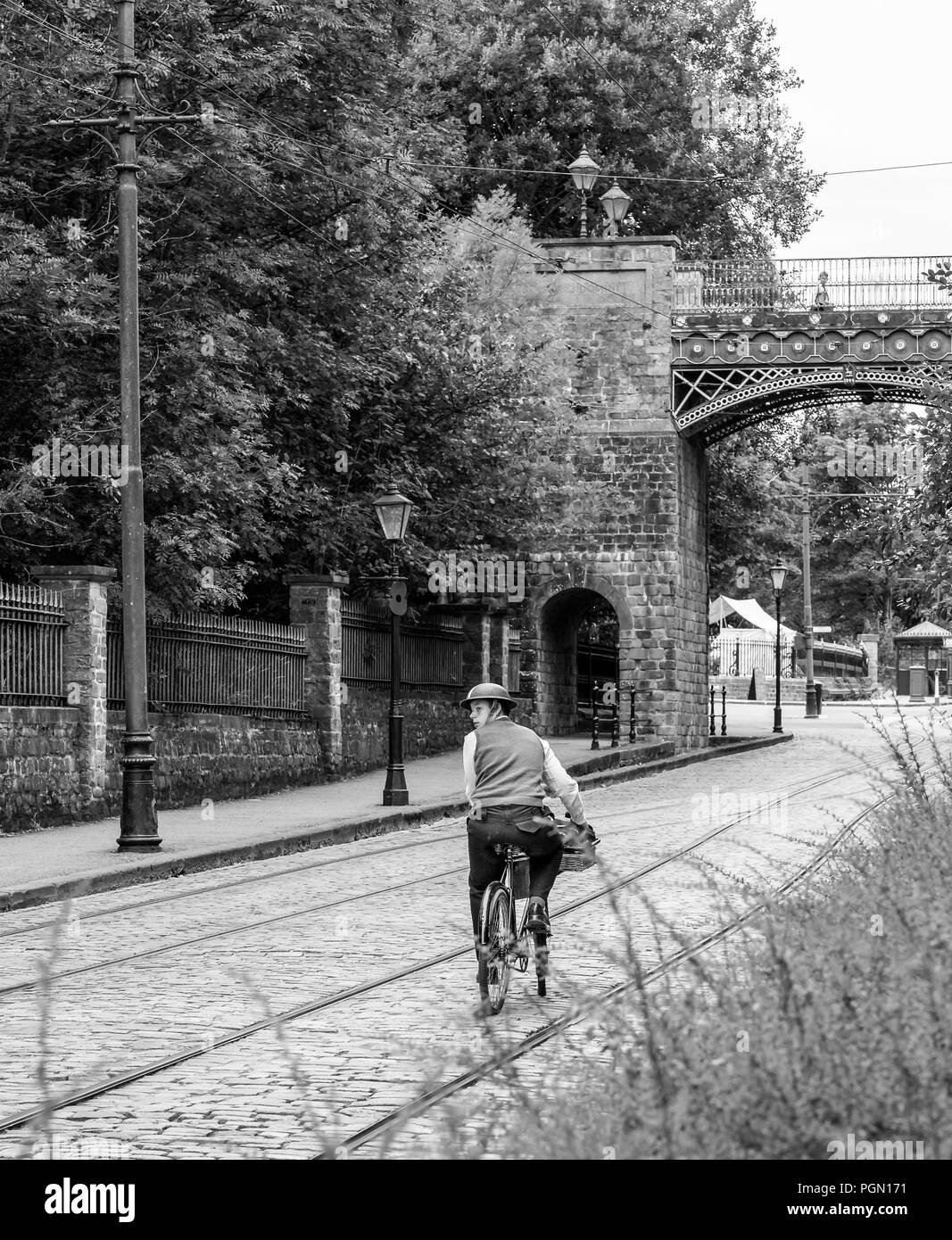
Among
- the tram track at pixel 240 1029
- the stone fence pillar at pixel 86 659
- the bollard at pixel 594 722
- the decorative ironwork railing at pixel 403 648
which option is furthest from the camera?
the bollard at pixel 594 722

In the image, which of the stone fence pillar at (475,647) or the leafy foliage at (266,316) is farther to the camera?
the stone fence pillar at (475,647)

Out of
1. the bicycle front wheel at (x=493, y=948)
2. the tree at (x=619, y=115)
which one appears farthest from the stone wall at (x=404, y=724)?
the bicycle front wheel at (x=493, y=948)

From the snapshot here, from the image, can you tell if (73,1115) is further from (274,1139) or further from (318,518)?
(318,518)

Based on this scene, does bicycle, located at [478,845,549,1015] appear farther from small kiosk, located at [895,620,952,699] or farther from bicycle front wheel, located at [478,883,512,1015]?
small kiosk, located at [895,620,952,699]

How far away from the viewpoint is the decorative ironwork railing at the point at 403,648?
2897 cm

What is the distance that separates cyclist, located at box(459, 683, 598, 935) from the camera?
368 inches

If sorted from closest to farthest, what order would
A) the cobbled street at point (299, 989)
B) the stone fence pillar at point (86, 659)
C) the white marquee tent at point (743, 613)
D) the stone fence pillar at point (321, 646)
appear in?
the cobbled street at point (299, 989), the stone fence pillar at point (86, 659), the stone fence pillar at point (321, 646), the white marquee tent at point (743, 613)

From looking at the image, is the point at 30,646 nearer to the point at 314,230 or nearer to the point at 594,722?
the point at 314,230

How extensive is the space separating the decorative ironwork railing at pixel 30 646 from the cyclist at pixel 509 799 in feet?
33.4

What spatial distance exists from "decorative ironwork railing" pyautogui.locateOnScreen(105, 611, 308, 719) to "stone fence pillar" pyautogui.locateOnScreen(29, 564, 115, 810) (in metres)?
1.00

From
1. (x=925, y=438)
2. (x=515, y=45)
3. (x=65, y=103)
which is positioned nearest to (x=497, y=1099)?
(x=925, y=438)

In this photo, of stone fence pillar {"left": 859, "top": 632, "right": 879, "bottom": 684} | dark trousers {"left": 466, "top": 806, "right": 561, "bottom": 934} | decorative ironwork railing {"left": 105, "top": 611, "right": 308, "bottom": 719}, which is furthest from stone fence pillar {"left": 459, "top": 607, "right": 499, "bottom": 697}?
stone fence pillar {"left": 859, "top": 632, "right": 879, "bottom": 684}

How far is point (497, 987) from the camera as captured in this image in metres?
9.11

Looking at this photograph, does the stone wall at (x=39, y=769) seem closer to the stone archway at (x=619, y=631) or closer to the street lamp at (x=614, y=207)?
the stone archway at (x=619, y=631)
